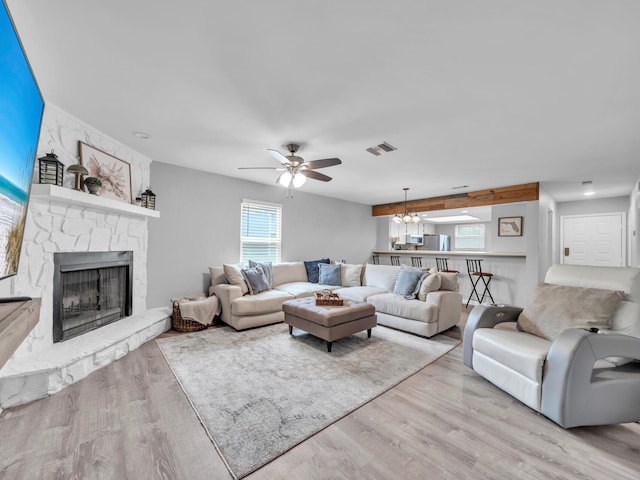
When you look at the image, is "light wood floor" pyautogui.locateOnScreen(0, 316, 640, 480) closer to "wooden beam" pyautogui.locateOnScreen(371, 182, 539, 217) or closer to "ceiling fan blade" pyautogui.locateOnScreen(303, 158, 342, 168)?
"ceiling fan blade" pyautogui.locateOnScreen(303, 158, 342, 168)

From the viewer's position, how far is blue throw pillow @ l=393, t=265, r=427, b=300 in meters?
3.99

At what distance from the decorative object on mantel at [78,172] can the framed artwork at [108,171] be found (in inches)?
9.5

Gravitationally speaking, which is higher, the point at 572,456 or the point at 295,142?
the point at 295,142

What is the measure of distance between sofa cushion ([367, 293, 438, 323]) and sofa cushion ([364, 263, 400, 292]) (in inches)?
16.9

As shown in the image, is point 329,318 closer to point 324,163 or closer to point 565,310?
point 324,163

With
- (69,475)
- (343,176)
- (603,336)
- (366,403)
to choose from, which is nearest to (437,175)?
(343,176)

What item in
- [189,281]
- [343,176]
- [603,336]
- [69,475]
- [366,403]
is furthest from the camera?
[343,176]

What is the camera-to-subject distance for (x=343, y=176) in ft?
15.5

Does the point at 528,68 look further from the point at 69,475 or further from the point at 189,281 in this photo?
the point at 189,281

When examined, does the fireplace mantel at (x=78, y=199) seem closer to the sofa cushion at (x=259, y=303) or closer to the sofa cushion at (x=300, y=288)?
the sofa cushion at (x=259, y=303)

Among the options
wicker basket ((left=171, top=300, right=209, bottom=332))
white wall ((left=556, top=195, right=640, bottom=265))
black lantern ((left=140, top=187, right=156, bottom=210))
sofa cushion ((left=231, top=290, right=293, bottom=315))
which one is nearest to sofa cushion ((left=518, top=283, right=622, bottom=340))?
sofa cushion ((left=231, top=290, right=293, bottom=315))

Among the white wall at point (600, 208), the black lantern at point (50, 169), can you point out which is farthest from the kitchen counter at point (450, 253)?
the black lantern at point (50, 169)

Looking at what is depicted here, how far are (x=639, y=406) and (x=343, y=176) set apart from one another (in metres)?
4.06

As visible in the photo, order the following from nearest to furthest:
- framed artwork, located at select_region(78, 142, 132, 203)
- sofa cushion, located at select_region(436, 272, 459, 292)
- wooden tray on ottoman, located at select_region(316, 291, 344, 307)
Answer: framed artwork, located at select_region(78, 142, 132, 203)
wooden tray on ottoman, located at select_region(316, 291, 344, 307)
sofa cushion, located at select_region(436, 272, 459, 292)
